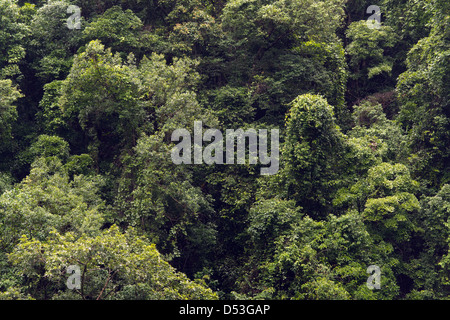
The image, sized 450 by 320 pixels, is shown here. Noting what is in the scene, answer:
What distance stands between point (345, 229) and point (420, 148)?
6.03 m

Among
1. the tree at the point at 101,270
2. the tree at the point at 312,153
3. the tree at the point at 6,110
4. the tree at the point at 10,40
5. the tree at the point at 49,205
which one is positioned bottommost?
the tree at the point at 101,270

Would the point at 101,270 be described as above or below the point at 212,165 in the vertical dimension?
below

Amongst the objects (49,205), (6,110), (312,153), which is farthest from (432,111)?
(6,110)

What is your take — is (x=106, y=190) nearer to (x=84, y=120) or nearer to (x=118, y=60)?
(x=84, y=120)

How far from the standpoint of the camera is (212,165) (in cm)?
2038

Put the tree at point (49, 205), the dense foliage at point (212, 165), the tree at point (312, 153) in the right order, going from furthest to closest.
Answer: the tree at point (312, 153) < the dense foliage at point (212, 165) < the tree at point (49, 205)

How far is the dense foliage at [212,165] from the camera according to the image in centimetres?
1511

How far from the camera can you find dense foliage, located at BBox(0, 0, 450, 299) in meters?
15.1

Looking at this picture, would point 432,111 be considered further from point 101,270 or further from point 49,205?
point 49,205

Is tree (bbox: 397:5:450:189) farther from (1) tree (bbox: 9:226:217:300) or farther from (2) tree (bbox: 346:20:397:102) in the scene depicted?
(1) tree (bbox: 9:226:217:300)

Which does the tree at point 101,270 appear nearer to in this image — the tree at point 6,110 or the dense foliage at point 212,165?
the dense foliage at point 212,165

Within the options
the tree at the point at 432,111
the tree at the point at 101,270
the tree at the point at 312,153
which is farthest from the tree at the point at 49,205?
the tree at the point at 432,111

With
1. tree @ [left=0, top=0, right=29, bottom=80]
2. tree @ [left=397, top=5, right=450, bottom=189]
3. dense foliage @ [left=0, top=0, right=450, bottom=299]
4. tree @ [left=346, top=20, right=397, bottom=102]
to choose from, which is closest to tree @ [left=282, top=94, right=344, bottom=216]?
dense foliage @ [left=0, top=0, right=450, bottom=299]
